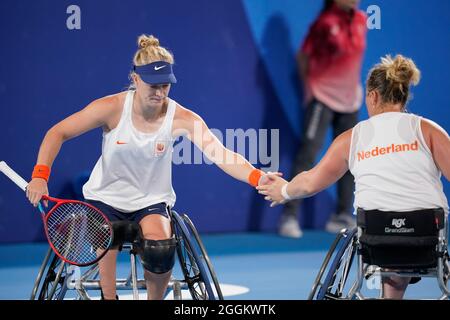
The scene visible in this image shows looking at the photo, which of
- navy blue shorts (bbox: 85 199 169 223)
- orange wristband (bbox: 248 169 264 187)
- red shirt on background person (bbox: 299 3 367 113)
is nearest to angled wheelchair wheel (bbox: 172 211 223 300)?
navy blue shorts (bbox: 85 199 169 223)

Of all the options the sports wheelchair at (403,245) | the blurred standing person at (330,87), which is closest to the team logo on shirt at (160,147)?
the sports wheelchair at (403,245)

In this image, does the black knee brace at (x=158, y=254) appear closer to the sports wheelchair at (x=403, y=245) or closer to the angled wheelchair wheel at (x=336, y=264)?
the angled wheelchair wheel at (x=336, y=264)

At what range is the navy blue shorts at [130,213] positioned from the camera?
15.9 feet

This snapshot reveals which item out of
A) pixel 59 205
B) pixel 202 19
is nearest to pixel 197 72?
pixel 202 19

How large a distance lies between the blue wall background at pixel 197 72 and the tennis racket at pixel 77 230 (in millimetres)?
2742

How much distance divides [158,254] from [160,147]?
61 cm

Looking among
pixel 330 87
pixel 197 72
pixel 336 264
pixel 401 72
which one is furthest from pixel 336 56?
pixel 336 264

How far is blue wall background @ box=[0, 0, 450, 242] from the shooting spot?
285 inches

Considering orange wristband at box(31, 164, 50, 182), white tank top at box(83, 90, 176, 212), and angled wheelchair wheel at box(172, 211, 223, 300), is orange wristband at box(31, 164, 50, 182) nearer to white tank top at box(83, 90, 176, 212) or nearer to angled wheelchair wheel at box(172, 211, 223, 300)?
white tank top at box(83, 90, 176, 212)

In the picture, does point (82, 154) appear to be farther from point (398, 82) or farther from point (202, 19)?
point (398, 82)

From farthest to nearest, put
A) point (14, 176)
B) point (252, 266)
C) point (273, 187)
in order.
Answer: point (252, 266)
point (273, 187)
point (14, 176)

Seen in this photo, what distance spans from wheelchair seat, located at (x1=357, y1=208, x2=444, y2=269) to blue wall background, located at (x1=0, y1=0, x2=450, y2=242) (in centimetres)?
339

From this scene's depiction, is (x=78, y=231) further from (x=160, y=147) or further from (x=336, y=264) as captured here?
(x=336, y=264)

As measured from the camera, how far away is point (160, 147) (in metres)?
4.92
